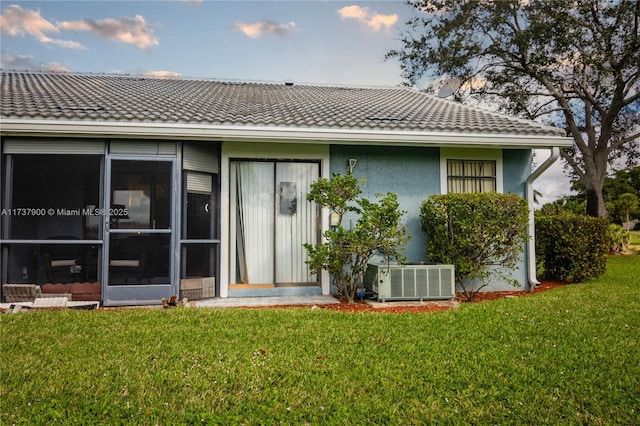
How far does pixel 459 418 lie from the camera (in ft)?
10.8

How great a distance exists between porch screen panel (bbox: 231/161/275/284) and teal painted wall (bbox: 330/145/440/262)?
1.35m

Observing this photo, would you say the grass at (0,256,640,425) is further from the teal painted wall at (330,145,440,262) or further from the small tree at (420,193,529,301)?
the teal painted wall at (330,145,440,262)

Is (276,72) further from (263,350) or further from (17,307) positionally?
(263,350)

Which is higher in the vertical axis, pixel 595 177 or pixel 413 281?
pixel 595 177

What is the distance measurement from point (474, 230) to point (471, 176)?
1.67 metres

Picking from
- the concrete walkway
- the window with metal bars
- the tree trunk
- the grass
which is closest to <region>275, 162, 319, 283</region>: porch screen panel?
the concrete walkway

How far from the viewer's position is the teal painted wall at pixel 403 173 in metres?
8.44

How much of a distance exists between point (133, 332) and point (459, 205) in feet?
18.0

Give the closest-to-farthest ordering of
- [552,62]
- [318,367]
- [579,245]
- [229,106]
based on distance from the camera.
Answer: [318,367] → [229,106] → [579,245] → [552,62]

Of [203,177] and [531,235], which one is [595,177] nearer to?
[531,235]

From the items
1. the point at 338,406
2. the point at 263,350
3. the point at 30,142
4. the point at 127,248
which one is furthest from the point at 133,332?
the point at 30,142

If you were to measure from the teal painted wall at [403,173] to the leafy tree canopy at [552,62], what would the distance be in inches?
496

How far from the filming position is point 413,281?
24.8 ft

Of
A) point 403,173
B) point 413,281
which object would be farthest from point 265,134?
point 413,281
